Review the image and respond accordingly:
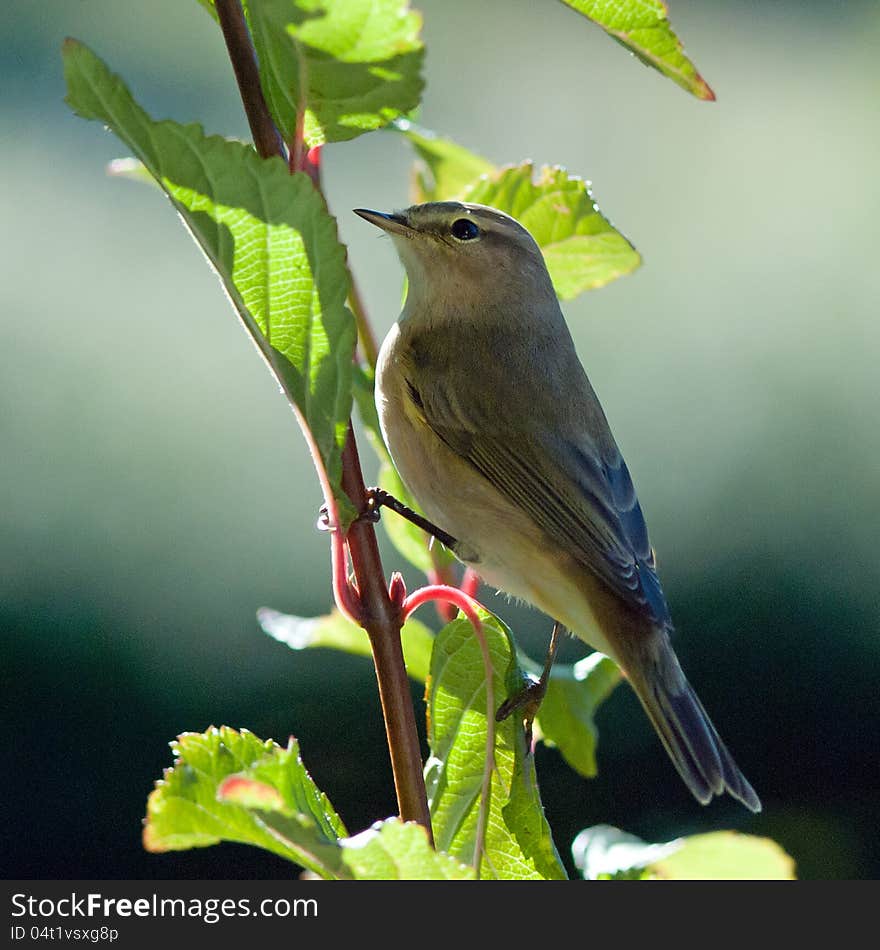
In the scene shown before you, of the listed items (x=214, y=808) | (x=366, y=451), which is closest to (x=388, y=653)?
(x=214, y=808)

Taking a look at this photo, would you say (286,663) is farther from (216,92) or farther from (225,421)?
(216,92)

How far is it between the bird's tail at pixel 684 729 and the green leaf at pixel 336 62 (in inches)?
47.2

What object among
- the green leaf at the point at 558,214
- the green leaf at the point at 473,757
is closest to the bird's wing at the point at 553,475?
the green leaf at the point at 558,214

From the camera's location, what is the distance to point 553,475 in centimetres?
252

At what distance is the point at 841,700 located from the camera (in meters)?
4.56

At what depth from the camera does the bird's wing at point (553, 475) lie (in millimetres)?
2484

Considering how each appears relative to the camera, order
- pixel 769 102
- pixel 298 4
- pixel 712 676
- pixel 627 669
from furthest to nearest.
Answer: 1. pixel 769 102
2. pixel 712 676
3. pixel 627 669
4. pixel 298 4

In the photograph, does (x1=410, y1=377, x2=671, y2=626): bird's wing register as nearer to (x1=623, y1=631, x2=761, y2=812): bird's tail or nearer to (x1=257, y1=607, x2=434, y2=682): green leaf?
(x1=623, y1=631, x2=761, y2=812): bird's tail

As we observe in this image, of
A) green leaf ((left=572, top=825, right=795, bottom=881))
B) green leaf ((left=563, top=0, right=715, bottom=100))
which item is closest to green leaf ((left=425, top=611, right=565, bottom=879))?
green leaf ((left=572, top=825, right=795, bottom=881))

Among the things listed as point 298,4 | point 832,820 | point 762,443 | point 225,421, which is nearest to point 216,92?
point 225,421

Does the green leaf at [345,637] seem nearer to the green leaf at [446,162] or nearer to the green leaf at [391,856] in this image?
the green leaf at [446,162]

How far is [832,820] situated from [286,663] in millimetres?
1963

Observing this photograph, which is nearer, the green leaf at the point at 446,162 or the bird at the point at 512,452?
the green leaf at the point at 446,162

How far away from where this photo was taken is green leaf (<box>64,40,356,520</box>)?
1186 mm
